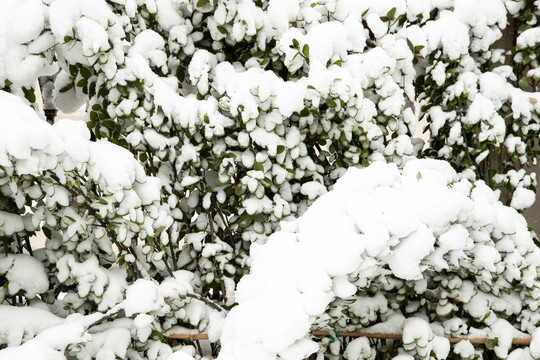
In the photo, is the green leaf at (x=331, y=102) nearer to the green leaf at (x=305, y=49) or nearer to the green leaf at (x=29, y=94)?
the green leaf at (x=305, y=49)

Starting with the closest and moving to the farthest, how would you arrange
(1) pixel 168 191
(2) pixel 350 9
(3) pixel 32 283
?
(3) pixel 32 283 < (1) pixel 168 191 < (2) pixel 350 9

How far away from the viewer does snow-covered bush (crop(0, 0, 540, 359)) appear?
1.67 m

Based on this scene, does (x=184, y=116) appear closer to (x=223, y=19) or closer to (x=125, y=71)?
(x=125, y=71)

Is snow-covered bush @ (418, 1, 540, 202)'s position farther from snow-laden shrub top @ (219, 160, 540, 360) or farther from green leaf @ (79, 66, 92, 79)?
green leaf @ (79, 66, 92, 79)

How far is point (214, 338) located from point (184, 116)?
0.78m

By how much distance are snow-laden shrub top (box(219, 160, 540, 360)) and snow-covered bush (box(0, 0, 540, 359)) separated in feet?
0.61

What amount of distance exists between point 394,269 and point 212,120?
810 millimetres

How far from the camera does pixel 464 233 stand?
5.30 feet

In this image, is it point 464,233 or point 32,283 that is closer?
point 464,233

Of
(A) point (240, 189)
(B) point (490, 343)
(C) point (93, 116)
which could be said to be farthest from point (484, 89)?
(C) point (93, 116)

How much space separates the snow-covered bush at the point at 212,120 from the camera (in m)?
1.67

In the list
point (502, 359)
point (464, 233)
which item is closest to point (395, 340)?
point (502, 359)

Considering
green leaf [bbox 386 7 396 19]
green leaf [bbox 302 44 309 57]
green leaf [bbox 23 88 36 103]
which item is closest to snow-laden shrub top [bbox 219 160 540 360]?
green leaf [bbox 302 44 309 57]

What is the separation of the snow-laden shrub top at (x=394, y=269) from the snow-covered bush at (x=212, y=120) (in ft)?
0.61
